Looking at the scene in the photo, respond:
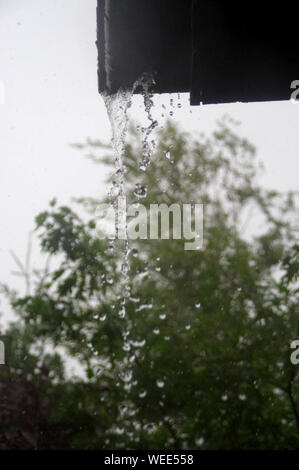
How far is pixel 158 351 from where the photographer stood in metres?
2.33

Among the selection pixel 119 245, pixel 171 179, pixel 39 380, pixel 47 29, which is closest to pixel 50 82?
pixel 47 29

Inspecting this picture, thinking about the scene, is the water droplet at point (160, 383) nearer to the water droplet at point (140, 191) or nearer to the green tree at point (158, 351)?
the green tree at point (158, 351)

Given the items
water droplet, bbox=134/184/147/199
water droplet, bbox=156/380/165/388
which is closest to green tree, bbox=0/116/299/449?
water droplet, bbox=156/380/165/388

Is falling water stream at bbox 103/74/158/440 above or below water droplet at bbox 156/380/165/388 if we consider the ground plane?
above

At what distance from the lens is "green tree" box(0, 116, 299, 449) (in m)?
2.24

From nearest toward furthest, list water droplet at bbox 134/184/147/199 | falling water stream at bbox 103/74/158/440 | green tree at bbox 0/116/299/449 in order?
1. falling water stream at bbox 103/74/158/440
2. green tree at bbox 0/116/299/449
3. water droplet at bbox 134/184/147/199

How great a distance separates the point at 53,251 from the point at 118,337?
0.89 meters

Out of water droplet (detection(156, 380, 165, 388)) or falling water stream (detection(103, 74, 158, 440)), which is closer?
falling water stream (detection(103, 74, 158, 440))

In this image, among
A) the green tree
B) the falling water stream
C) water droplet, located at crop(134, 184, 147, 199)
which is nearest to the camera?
the falling water stream

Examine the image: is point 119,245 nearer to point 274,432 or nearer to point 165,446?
point 165,446

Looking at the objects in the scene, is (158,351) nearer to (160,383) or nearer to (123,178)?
(160,383)

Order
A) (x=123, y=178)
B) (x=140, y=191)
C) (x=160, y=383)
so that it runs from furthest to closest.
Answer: (x=140, y=191)
(x=123, y=178)
(x=160, y=383)

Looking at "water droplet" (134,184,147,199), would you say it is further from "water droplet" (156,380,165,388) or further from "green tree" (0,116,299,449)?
"water droplet" (156,380,165,388)

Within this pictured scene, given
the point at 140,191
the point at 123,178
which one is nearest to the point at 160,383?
the point at 123,178
